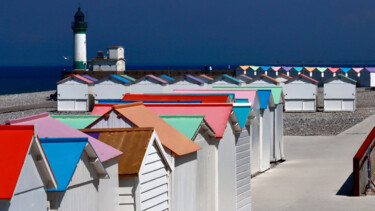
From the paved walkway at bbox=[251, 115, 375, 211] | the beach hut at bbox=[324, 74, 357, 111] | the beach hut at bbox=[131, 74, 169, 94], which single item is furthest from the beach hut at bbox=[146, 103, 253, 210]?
the beach hut at bbox=[324, 74, 357, 111]

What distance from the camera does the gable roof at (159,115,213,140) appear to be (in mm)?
11019

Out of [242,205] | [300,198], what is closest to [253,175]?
[300,198]

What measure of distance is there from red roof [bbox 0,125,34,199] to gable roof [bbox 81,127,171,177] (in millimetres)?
2414

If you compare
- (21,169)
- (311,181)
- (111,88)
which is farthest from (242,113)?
(111,88)

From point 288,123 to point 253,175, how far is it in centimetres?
1916

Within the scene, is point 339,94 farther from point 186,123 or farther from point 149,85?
point 186,123

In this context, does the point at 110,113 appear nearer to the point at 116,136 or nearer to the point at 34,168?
the point at 116,136

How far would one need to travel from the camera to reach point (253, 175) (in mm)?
20375

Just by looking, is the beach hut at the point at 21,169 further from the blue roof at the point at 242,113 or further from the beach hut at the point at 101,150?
the blue roof at the point at 242,113

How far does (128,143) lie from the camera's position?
8.73 meters

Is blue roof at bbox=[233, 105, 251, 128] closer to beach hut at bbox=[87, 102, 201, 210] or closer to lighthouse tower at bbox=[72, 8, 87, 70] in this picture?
beach hut at bbox=[87, 102, 201, 210]

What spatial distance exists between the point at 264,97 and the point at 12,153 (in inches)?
635

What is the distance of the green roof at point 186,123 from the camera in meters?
11.0

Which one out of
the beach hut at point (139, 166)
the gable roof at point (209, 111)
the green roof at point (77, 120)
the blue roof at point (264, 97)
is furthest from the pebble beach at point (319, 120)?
the beach hut at point (139, 166)
